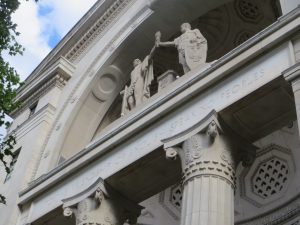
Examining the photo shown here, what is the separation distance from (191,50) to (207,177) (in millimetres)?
4634

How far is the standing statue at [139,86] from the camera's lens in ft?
54.4

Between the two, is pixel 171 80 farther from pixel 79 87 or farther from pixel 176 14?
pixel 79 87

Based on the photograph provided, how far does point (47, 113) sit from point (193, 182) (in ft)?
30.8

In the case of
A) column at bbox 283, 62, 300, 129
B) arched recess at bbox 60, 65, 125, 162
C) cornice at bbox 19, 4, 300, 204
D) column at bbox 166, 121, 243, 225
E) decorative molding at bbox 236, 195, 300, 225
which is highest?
arched recess at bbox 60, 65, 125, 162

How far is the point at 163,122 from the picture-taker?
1413 centimetres

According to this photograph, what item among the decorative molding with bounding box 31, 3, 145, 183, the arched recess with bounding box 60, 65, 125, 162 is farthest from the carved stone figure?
the decorative molding with bounding box 31, 3, 145, 183

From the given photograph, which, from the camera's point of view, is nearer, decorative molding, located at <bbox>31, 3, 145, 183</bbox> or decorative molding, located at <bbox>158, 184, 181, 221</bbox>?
decorative molding, located at <bbox>31, 3, 145, 183</bbox>

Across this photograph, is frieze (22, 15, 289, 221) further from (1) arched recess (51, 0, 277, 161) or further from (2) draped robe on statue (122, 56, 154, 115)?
(1) arched recess (51, 0, 277, 161)

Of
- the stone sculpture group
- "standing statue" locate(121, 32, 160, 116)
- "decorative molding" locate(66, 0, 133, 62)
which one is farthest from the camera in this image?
"decorative molding" locate(66, 0, 133, 62)

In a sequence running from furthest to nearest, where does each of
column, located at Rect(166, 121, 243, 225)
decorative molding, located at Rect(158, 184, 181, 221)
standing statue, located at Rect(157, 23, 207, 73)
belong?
decorative molding, located at Rect(158, 184, 181, 221) → standing statue, located at Rect(157, 23, 207, 73) → column, located at Rect(166, 121, 243, 225)

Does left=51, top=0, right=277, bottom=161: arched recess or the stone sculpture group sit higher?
left=51, top=0, right=277, bottom=161: arched recess

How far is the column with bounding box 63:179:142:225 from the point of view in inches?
564

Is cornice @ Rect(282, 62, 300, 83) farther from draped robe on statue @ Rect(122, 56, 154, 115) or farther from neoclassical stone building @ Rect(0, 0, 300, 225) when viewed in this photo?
draped robe on statue @ Rect(122, 56, 154, 115)

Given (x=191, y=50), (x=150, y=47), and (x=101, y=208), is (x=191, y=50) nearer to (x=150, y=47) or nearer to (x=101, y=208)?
(x=150, y=47)
